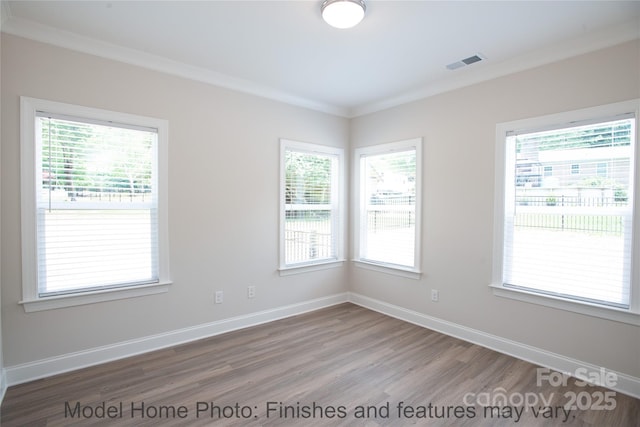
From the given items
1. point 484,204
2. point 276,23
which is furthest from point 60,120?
point 484,204

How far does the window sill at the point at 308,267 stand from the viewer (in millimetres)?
3954

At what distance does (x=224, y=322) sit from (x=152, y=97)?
2.32m

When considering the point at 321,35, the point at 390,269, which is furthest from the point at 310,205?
the point at 321,35

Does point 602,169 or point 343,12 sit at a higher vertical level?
point 343,12

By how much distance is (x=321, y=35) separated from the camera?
2.54 meters

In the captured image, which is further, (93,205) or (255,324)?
(255,324)

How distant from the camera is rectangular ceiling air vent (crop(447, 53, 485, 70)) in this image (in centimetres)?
288

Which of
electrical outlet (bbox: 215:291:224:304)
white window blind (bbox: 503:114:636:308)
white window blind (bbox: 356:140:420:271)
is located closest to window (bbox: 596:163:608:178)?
white window blind (bbox: 503:114:636:308)

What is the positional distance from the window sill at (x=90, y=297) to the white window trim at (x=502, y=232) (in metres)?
3.13

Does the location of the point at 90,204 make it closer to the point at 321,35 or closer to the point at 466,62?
the point at 321,35

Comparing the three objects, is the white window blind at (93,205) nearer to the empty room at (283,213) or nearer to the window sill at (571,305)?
the empty room at (283,213)

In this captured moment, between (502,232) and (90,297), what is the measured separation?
3664 millimetres

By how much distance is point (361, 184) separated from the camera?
443 cm

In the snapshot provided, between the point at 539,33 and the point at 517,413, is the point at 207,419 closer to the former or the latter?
the point at 517,413
